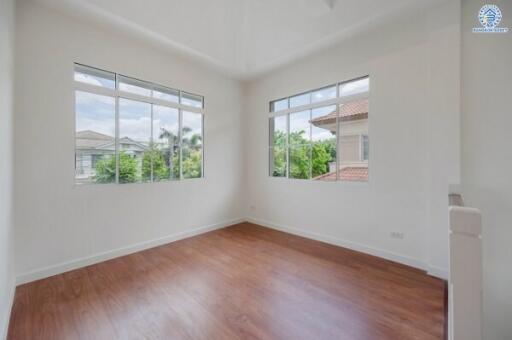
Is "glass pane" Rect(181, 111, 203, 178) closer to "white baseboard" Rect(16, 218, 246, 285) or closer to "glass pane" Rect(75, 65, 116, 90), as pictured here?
"white baseboard" Rect(16, 218, 246, 285)

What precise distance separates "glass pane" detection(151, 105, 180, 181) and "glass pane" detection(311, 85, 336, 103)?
7.83 feet

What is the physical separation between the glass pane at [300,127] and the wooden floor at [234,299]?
6.51ft

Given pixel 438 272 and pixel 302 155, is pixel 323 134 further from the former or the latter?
pixel 438 272

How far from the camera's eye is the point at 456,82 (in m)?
2.53

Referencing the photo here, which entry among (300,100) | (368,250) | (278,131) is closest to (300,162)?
(278,131)

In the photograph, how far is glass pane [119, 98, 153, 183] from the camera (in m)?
3.23

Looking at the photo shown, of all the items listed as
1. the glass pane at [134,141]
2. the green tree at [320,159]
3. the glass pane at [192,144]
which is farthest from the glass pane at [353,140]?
the glass pane at [134,141]

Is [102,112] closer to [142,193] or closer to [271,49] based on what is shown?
[142,193]

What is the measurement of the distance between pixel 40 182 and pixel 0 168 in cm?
108

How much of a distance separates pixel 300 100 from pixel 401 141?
1.84 metres

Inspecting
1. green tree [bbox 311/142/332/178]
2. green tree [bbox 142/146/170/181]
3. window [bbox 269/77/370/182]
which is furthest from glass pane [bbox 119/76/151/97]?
green tree [bbox 311/142/332/178]

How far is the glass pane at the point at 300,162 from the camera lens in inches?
158

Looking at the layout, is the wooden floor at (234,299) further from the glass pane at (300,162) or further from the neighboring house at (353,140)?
the glass pane at (300,162)

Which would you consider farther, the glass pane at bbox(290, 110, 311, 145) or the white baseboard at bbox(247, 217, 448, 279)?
the glass pane at bbox(290, 110, 311, 145)
